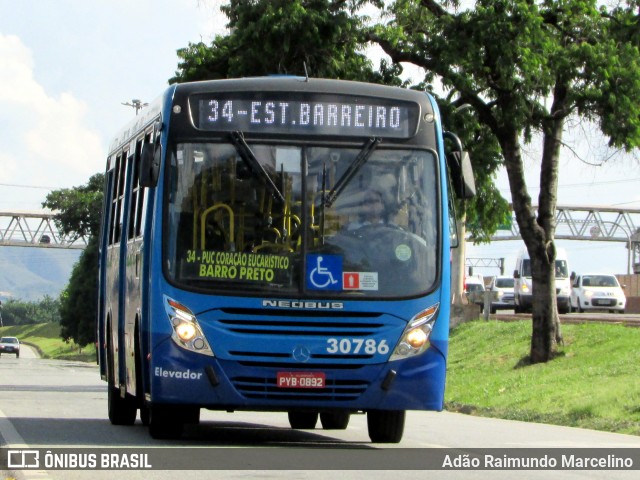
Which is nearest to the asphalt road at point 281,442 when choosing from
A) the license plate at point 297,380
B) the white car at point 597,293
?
the license plate at point 297,380

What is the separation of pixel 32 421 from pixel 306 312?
18.0ft

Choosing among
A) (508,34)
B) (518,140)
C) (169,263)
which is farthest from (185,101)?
(518,140)

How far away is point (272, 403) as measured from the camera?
12688 millimetres

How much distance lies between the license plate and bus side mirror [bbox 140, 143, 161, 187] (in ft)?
6.69

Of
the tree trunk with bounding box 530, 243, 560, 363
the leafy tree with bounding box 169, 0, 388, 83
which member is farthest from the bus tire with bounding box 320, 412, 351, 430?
the tree trunk with bounding box 530, 243, 560, 363

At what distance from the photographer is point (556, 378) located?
2742cm

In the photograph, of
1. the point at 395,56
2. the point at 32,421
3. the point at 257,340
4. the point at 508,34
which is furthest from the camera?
the point at 395,56

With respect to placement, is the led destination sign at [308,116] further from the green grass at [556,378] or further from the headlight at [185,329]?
the green grass at [556,378]

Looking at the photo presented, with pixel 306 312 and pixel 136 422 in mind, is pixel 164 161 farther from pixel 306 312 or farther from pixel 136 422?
pixel 136 422

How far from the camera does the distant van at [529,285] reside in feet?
176

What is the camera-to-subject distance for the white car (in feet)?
176

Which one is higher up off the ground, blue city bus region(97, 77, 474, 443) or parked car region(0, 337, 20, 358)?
blue city bus region(97, 77, 474, 443)

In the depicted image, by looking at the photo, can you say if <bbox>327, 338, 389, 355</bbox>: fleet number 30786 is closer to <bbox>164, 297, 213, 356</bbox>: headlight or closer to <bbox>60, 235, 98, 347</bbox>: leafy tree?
<bbox>164, 297, 213, 356</bbox>: headlight

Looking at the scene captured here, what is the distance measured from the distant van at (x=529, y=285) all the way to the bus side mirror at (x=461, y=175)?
4017cm
